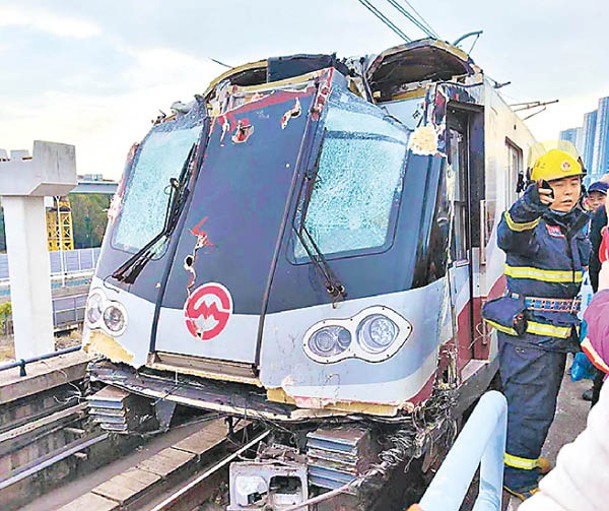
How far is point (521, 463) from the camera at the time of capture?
3.14m

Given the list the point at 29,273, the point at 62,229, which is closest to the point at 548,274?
the point at 29,273

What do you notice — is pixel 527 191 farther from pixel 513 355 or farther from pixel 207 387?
pixel 207 387

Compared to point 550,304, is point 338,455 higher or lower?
lower

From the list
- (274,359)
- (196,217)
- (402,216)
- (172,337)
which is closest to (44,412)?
(172,337)

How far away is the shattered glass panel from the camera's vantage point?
3316mm

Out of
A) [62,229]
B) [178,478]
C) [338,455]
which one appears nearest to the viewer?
[338,455]

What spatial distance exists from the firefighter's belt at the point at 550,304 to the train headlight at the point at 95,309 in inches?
98.9

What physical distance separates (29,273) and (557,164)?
6.51m

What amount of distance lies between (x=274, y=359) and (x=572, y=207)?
1.96 m

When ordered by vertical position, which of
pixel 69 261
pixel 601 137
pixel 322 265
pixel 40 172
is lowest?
pixel 69 261

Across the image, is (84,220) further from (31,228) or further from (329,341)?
(329,341)

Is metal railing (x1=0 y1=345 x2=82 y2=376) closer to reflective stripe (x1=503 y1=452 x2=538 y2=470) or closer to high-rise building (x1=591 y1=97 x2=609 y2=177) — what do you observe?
reflective stripe (x1=503 y1=452 x2=538 y2=470)

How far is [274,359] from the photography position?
8.52ft

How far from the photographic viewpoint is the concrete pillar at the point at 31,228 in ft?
21.6
